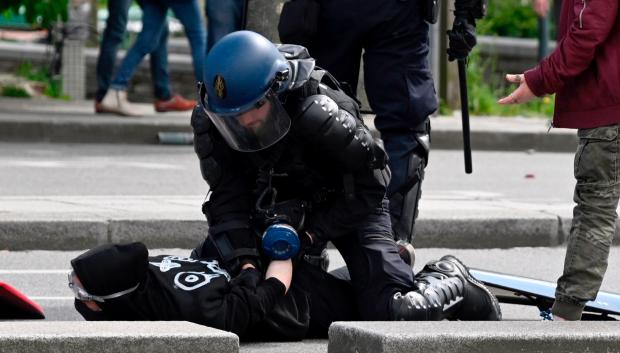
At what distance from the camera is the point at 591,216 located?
4871 millimetres

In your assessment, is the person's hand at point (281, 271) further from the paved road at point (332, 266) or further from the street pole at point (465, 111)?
the street pole at point (465, 111)

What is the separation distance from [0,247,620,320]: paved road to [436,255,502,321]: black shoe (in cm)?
46

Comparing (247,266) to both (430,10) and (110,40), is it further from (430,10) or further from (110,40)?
(110,40)

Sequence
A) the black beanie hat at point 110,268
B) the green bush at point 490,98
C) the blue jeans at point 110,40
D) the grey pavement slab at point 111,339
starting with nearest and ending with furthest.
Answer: the grey pavement slab at point 111,339 < the black beanie hat at point 110,268 < the blue jeans at point 110,40 < the green bush at point 490,98

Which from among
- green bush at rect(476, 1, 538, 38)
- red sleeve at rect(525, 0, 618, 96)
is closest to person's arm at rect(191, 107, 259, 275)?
red sleeve at rect(525, 0, 618, 96)

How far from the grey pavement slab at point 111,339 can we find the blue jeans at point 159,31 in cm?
770

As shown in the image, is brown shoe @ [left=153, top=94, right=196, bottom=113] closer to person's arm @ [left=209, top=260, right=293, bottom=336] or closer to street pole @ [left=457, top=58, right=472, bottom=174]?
street pole @ [left=457, top=58, right=472, bottom=174]

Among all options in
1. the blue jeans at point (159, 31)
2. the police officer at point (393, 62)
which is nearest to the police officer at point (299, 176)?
the police officer at point (393, 62)

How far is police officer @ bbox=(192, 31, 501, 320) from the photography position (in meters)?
4.65

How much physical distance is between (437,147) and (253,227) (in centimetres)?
743

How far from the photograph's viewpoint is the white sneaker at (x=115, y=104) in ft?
39.6

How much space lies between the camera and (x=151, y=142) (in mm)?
11719

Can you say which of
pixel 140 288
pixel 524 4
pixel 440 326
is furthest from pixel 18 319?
pixel 524 4

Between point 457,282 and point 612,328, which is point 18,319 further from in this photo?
point 612,328
